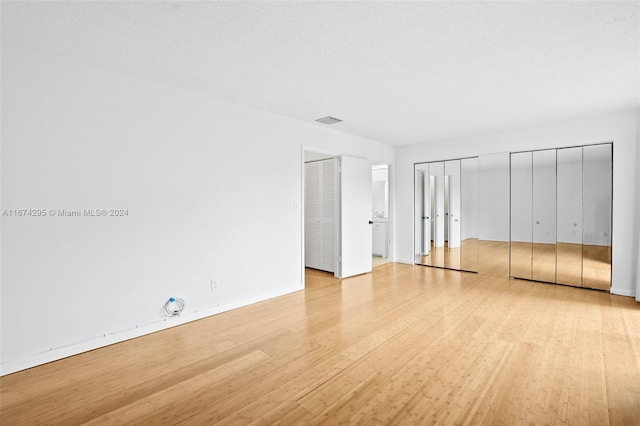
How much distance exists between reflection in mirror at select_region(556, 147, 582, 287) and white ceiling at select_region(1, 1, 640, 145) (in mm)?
1028

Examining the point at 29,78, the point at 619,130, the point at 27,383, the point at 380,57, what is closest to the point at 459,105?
the point at 380,57

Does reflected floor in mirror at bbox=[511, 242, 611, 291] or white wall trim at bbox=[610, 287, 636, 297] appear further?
reflected floor in mirror at bbox=[511, 242, 611, 291]

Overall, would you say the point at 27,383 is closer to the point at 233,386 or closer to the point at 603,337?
the point at 233,386

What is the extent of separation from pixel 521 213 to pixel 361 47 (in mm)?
4434

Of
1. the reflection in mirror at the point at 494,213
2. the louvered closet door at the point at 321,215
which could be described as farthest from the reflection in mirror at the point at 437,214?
the louvered closet door at the point at 321,215

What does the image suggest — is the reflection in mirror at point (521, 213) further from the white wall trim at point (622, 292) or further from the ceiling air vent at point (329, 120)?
the ceiling air vent at point (329, 120)

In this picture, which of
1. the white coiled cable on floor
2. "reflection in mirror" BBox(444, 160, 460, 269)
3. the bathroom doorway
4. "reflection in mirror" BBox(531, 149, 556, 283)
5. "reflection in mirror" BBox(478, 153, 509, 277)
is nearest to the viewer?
the white coiled cable on floor

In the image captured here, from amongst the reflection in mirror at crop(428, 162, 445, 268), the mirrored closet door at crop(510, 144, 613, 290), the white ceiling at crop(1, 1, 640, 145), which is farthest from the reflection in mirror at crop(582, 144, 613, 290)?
the reflection in mirror at crop(428, 162, 445, 268)

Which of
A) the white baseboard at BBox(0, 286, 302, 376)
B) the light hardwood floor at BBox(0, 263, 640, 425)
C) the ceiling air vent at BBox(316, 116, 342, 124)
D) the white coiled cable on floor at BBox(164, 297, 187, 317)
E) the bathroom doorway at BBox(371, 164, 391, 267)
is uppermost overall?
the ceiling air vent at BBox(316, 116, 342, 124)

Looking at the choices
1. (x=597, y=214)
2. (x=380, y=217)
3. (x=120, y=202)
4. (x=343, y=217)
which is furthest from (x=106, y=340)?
(x=597, y=214)

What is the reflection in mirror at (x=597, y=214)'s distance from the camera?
15.1 ft

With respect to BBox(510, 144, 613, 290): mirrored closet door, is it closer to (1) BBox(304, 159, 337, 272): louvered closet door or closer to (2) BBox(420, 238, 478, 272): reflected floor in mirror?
(2) BBox(420, 238, 478, 272): reflected floor in mirror

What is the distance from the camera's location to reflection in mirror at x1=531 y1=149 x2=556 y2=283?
507 centimetres

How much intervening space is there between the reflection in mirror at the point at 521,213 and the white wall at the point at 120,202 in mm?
4178
